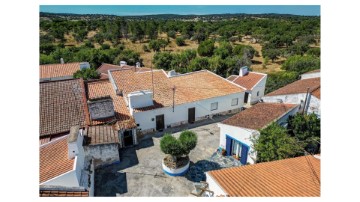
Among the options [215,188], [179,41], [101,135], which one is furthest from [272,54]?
[215,188]

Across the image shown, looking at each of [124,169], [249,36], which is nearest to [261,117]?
[124,169]

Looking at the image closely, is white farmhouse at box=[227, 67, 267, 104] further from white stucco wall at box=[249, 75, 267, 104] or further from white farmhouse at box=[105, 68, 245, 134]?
white farmhouse at box=[105, 68, 245, 134]

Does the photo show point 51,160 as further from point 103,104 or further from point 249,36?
point 249,36

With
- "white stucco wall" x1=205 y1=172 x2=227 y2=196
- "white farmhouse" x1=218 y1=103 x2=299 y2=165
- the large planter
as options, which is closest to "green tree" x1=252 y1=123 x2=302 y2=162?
"white farmhouse" x1=218 y1=103 x2=299 y2=165

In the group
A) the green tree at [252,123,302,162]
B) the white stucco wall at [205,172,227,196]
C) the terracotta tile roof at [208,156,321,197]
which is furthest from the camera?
the green tree at [252,123,302,162]

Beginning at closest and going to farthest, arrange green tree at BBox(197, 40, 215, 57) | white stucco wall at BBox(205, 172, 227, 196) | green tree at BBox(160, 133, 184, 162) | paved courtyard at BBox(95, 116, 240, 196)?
white stucco wall at BBox(205, 172, 227, 196) < paved courtyard at BBox(95, 116, 240, 196) < green tree at BBox(160, 133, 184, 162) < green tree at BBox(197, 40, 215, 57)

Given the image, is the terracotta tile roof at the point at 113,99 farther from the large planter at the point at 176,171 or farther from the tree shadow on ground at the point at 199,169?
the tree shadow on ground at the point at 199,169

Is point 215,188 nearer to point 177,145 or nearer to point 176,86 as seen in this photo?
point 177,145

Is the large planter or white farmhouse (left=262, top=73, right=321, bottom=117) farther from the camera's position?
white farmhouse (left=262, top=73, right=321, bottom=117)
